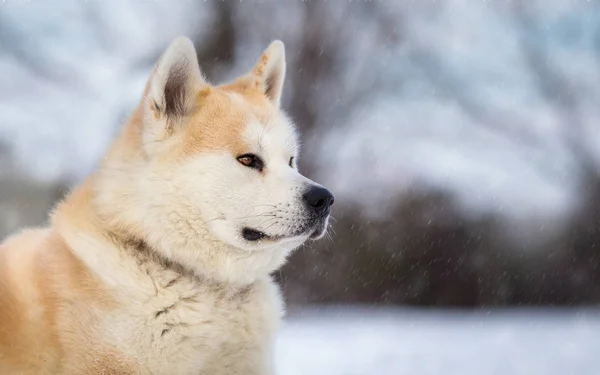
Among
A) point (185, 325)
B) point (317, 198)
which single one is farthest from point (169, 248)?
point (317, 198)

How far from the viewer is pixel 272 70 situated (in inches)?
154

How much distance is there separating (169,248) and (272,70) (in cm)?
142

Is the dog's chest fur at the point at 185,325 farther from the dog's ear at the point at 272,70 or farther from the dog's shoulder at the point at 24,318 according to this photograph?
the dog's ear at the point at 272,70

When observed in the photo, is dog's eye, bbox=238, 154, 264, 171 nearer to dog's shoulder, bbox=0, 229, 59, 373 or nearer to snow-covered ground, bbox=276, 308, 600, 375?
dog's shoulder, bbox=0, 229, 59, 373

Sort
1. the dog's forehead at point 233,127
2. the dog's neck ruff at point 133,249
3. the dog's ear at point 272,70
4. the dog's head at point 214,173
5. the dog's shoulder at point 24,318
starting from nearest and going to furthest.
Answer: the dog's shoulder at point 24,318, the dog's neck ruff at point 133,249, the dog's head at point 214,173, the dog's forehead at point 233,127, the dog's ear at point 272,70

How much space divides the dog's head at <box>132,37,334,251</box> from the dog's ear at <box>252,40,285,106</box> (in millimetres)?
614

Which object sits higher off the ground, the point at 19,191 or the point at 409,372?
the point at 409,372

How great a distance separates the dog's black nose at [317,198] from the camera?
3.12m

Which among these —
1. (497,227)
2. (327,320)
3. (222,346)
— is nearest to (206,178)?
(222,346)

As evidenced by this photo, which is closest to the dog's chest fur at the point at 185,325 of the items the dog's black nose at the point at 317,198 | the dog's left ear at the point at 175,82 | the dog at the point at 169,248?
the dog at the point at 169,248

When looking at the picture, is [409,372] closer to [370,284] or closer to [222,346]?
[222,346]

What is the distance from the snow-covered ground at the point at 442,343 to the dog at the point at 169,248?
203 cm

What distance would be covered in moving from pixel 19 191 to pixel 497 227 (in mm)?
7836

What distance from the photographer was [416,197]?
374 inches
